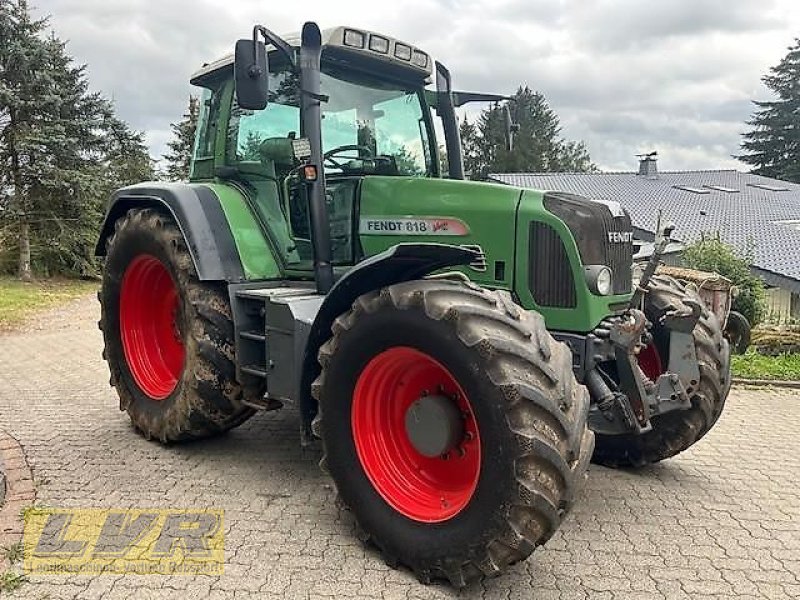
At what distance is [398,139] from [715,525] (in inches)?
120

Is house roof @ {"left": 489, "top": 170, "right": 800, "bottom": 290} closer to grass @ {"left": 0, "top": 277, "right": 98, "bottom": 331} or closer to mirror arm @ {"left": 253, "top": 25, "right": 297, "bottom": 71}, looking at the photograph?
grass @ {"left": 0, "top": 277, "right": 98, "bottom": 331}

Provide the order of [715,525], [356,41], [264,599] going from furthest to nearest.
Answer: [356,41], [715,525], [264,599]

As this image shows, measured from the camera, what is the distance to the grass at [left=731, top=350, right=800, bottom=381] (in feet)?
28.1

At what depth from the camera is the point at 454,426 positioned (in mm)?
3436

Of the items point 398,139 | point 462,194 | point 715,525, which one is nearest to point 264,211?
point 398,139

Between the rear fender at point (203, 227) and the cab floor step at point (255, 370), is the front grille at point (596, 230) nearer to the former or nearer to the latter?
the cab floor step at point (255, 370)

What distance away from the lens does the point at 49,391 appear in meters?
7.16

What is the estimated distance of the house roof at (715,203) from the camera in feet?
66.1

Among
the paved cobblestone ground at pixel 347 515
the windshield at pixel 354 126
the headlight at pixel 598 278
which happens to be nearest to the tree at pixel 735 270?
the paved cobblestone ground at pixel 347 515

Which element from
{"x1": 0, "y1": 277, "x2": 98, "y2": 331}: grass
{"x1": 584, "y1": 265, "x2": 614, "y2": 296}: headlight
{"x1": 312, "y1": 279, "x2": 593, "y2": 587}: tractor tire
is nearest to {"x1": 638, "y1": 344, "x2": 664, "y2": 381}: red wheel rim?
{"x1": 584, "y1": 265, "x2": 614, "y2": 296}: headlight

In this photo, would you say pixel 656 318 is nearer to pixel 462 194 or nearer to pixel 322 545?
pixel 462 194

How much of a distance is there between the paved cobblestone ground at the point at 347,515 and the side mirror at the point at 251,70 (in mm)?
2250

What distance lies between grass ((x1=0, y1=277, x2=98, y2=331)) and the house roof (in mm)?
11389

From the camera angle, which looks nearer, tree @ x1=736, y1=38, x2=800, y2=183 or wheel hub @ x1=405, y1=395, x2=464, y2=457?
wheel hub @ x1=405, y1=395, x2=464, y2=457
